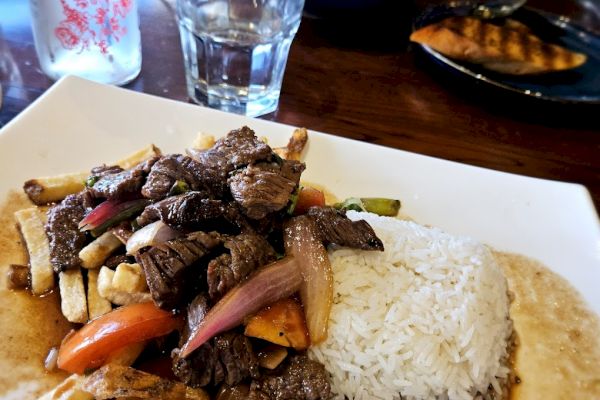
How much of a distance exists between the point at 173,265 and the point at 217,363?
1.12 ft

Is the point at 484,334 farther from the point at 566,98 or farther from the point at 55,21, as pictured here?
the point at 55,21

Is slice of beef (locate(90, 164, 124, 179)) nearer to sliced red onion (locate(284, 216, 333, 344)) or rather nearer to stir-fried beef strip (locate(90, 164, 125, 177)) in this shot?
stir-fried beef strip (locate(90, 164, 125, 177))

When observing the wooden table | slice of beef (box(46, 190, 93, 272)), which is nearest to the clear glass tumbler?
the wooden table

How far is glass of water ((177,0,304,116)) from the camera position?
3.06 meters

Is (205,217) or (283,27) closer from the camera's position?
(205,217)

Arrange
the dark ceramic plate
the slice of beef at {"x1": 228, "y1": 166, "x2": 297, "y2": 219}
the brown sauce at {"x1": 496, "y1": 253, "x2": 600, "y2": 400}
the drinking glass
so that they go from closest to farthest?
the slice of beef at {"x1": 228, "y1": 166, "x2": 297, "y2": 219}, the brown sauce at {"x1": 496, "y1": 253, "x2": 600, "y2": 400}, the dark ceramic plate, the drinking glass

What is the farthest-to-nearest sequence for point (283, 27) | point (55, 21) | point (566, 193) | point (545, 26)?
point (545, 26) < point (283, 27) < point (55, 21) < point (566, 193)

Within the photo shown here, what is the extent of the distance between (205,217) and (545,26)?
3.73 metres

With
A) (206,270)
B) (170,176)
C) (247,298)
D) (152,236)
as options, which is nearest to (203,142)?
(170,176)

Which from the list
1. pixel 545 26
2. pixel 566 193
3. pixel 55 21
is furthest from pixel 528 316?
pixel 545 26

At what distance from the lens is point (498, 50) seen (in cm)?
361

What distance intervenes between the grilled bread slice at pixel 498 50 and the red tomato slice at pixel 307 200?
1.87 meters

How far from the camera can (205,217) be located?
187 cm

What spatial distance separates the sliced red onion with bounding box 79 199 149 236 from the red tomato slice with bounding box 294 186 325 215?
23.8 inches
